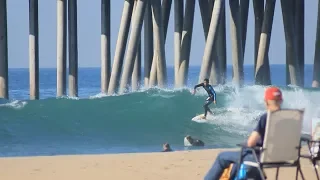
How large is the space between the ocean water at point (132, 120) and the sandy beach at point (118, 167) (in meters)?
4.10

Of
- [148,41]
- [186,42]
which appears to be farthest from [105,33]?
[148,41]

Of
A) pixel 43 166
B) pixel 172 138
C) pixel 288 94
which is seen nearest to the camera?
pixel 43 166

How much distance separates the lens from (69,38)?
28.8 metres

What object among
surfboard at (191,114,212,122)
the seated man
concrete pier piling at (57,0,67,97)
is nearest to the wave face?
surfboard at (191,114,212,122)

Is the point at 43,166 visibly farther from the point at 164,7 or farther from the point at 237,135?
the point at 164,7

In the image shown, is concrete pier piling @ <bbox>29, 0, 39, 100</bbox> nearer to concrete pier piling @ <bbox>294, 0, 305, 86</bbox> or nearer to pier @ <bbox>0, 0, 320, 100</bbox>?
pier @ <bbox>0, 0, 320, 100</bbox>

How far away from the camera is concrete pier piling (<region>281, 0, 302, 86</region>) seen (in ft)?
98.2

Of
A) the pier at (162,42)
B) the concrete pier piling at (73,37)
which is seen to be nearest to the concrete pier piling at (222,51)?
the pier at (162,42)

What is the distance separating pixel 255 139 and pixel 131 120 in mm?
16480

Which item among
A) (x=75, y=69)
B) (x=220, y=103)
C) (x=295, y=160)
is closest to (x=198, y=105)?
(x=220, y=103)

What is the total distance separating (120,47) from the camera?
27141 mm

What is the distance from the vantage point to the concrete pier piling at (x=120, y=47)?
27.1m

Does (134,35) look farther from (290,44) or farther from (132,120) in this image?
(290,44)

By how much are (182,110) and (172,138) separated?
5129mm
